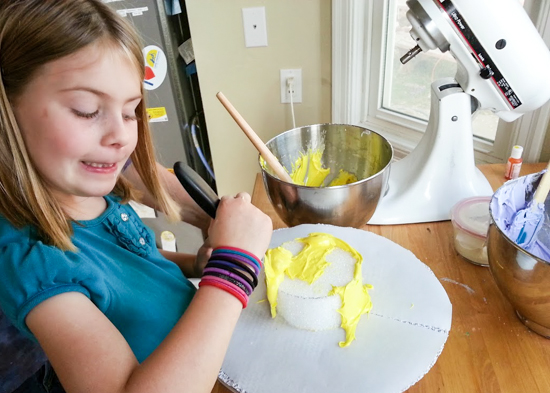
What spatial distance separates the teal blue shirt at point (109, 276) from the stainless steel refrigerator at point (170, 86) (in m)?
0.66

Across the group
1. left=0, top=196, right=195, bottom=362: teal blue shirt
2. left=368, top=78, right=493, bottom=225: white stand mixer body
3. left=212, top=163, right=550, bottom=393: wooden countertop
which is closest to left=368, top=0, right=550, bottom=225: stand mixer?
left=368, top=78, right=493, bottom=225: white stand mixer body

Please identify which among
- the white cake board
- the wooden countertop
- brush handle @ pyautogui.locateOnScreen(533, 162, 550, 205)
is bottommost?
the wooden countertop

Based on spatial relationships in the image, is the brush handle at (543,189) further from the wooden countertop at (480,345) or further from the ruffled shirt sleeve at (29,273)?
the ruffled shirt sleeve at (29,273)

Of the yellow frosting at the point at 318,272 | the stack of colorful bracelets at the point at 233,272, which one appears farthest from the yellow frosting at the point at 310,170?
the stack of colorful bracelets at the point at 233,272

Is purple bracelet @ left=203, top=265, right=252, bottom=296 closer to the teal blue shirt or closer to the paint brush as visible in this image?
the teal blue shirt

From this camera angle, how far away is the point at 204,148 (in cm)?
142

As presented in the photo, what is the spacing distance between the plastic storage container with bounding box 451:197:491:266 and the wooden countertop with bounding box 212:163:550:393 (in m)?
0.02

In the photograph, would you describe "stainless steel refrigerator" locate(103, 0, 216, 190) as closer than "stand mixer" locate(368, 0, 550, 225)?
No

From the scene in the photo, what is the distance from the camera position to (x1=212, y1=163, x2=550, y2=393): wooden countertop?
0.54 meters

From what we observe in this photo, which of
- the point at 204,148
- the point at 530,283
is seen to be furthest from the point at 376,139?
the point at 204,148

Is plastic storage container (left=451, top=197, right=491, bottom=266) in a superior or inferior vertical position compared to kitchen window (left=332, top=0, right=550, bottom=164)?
inferior

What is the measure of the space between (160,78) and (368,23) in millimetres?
606

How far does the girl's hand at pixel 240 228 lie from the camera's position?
551 mm

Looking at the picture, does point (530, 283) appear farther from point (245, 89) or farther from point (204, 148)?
point (204, 148)
